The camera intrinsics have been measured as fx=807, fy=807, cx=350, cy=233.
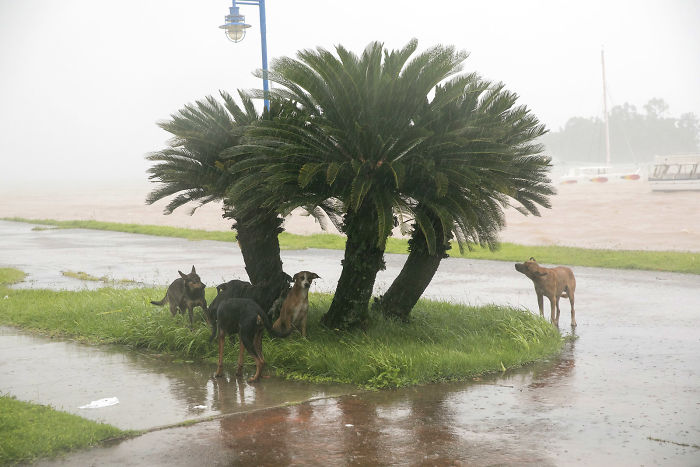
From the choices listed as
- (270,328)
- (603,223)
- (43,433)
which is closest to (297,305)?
(270,328)

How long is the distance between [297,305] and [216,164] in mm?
2345

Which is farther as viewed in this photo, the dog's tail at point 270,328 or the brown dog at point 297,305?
the brown dog at point 297,305

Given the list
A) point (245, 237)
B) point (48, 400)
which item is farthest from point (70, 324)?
point (48, 400)

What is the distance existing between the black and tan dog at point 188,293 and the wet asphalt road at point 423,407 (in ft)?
2.67

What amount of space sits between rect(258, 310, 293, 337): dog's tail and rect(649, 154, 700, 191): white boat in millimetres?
44325

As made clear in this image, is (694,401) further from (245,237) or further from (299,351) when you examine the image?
(245,237)

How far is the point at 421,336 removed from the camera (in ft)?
29.9

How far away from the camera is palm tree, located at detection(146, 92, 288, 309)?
9.94 metres

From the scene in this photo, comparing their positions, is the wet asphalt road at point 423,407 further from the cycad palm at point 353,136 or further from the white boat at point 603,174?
the white boat at point 603,174

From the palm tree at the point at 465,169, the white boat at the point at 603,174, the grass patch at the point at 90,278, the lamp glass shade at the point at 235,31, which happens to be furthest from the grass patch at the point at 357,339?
the white boat at the point at 603,174

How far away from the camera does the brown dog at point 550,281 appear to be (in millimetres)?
9828

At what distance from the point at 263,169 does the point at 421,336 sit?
2572 mm

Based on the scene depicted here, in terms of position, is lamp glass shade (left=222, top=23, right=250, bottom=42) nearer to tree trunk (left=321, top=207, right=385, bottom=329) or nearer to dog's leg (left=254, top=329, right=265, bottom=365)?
tree trunk (left=321, top=207, right=385, bottom=329)

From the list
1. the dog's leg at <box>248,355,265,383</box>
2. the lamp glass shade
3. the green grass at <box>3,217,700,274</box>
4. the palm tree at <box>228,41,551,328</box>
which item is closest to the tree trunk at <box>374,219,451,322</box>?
the palm tree at <box>228,41,551,328</box>
